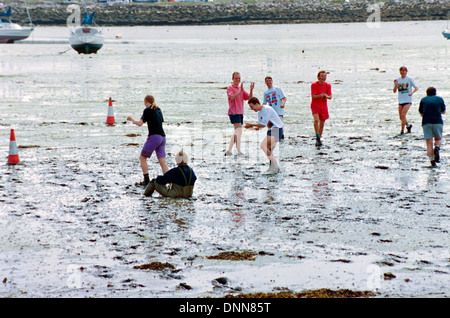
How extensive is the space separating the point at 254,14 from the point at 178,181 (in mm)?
159411

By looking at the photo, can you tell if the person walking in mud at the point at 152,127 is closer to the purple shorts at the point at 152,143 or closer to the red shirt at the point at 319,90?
the purple shorts at the point at 152,143

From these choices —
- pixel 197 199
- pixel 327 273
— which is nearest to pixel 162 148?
pixel 197 199

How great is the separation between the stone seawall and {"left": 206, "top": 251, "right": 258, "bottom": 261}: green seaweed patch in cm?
15572

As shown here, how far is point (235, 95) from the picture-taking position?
13430 mm

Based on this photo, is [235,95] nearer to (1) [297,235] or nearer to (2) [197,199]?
(2) [197,199]

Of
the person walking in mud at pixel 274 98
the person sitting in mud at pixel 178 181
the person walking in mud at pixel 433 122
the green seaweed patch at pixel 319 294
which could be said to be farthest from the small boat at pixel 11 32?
the green seaweed patch at pixel 319 294

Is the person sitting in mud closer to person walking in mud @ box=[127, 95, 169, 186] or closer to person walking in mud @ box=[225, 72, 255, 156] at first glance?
person walking in mud @ box=[127, 95, 169, 186]

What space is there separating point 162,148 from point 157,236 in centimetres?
296

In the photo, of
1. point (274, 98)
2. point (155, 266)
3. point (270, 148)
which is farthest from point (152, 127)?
point (274, 98)

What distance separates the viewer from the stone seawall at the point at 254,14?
160 metres

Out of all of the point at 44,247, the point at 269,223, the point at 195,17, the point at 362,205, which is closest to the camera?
the point at 44,247

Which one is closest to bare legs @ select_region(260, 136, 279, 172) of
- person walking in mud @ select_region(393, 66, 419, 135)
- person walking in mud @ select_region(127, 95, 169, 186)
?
person walking in mud @ select_region(127, 95, 169, 186)

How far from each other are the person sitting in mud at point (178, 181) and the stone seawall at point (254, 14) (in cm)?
15288

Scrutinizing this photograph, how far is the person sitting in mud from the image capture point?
33.0 ft
